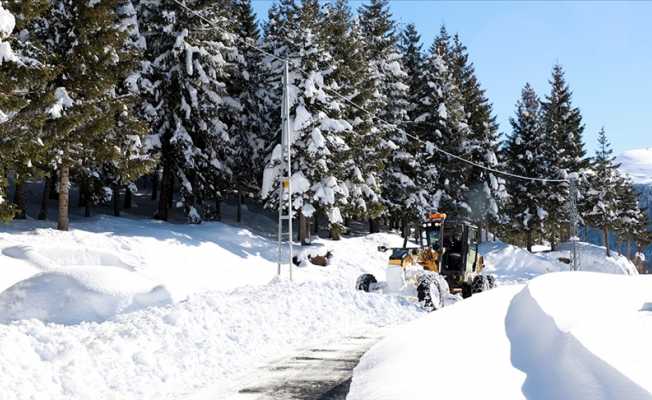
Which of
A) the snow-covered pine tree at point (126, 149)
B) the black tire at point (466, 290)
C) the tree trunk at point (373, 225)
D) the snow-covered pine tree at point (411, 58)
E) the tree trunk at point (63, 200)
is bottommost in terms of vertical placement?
the black tire at point (466, 290)

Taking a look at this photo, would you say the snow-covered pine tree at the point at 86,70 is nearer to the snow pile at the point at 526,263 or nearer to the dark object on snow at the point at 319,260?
the dark object on snow at the point at 319,260

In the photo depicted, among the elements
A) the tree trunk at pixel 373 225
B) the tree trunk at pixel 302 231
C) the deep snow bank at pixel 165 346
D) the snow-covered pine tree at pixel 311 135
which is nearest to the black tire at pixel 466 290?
the deep snow bank at pixel 165 346

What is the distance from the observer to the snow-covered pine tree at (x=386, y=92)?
36.1 m

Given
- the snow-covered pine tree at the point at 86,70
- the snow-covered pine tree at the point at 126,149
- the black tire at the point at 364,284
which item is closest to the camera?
the black tire at the point at 364,284

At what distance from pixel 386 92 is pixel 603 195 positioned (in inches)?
976

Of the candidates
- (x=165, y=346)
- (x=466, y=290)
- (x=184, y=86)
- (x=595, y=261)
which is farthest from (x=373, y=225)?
(x=165, y=346)

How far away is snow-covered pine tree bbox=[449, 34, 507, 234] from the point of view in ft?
139

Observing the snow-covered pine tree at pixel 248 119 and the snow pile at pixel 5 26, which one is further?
the snow-covered pine tree at pixel 248 119

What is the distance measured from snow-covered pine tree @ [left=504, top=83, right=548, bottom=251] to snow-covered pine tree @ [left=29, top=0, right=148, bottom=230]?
3308cm

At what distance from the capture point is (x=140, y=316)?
1019cm

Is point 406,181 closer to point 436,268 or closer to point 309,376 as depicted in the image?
point 436,268

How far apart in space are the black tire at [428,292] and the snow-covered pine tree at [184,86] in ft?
56.3

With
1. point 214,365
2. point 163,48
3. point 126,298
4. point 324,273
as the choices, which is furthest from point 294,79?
point 214,365

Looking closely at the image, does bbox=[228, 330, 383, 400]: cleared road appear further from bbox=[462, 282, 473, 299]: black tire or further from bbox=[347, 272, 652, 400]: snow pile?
bbox=[462, 282, 473, 299]: black tire
